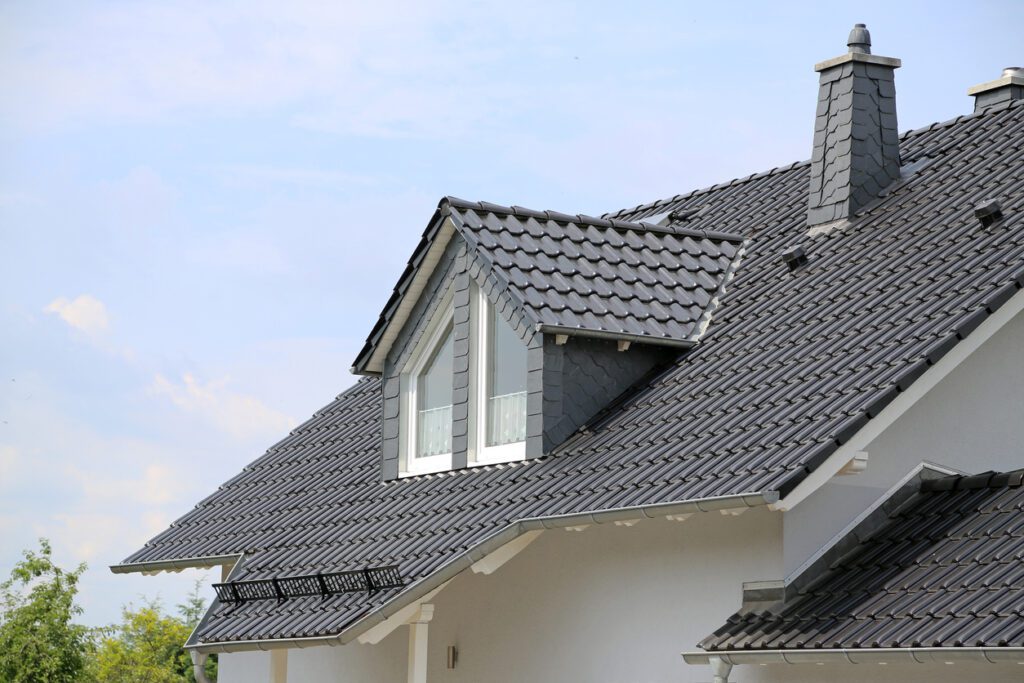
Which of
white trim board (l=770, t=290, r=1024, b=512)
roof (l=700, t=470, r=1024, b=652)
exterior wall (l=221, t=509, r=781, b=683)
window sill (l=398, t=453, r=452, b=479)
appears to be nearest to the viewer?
roof (l=700, t=470, r=1024, b=652)

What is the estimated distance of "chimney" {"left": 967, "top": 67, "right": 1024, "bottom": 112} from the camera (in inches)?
685

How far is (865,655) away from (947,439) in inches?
102

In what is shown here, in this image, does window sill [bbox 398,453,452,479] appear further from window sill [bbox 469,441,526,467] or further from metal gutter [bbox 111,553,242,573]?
metal gutter [bbox 111,553,242,573]

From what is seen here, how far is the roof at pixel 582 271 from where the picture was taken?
48.2ft

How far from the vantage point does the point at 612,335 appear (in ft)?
47.4

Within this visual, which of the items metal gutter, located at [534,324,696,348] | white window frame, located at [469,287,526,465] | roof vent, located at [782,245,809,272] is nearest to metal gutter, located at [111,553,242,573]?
white window frame, located at [469,287,526,465]

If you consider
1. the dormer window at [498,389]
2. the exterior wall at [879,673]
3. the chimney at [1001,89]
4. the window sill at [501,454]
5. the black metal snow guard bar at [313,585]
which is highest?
the chimney at [1001,89]

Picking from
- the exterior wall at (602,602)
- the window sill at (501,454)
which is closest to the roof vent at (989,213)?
the exterior wall at (602,602)

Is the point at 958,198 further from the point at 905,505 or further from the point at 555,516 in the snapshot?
Result: the point at 555,516

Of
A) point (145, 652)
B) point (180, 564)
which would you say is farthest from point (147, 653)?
point (180, 564)

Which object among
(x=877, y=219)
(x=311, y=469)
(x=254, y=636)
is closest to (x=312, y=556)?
(x=254, y=636)

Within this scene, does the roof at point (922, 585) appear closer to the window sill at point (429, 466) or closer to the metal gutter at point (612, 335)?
the metal gutter at point (612, 335)

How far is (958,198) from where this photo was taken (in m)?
14.3

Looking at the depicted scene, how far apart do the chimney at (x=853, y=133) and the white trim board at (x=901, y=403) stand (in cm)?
390
